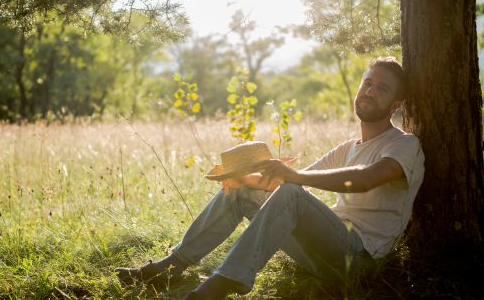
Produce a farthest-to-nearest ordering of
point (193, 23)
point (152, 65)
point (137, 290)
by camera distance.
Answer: point (152, 65), point (193, 23), point (137, 290)

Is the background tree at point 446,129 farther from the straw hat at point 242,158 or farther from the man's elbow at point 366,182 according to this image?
the straw hat at point 242,158

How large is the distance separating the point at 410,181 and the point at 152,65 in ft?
115

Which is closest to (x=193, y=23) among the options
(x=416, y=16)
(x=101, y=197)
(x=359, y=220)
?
(x=416, y=16)

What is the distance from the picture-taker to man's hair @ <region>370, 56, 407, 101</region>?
10.2 feet

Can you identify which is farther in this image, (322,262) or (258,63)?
(258,63)

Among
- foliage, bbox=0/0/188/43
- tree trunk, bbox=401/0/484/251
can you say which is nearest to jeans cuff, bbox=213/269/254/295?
tree trunk, bbox=401/0/484/251

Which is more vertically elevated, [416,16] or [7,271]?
[416,16]

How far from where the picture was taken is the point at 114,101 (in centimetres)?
3219

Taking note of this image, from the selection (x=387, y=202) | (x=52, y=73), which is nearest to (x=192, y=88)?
(x=387, y=202)

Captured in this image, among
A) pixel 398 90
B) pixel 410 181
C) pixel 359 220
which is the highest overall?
pixel 398 90

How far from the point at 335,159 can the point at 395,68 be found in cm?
69

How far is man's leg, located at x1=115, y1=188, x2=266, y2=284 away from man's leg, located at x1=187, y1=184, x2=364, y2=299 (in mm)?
417

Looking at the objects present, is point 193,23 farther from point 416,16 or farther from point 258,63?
point 258,63

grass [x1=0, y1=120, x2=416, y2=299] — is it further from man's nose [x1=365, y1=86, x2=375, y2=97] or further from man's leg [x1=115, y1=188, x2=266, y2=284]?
man's nose [x1=365, y1=86, x2=375, y2=97]
